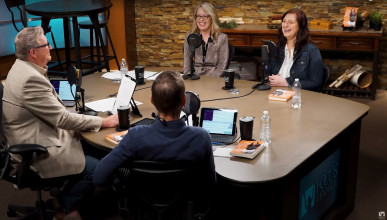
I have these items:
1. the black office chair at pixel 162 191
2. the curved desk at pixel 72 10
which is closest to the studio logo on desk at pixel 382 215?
the black office chair at pixel 162 191

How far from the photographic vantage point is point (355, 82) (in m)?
6.06

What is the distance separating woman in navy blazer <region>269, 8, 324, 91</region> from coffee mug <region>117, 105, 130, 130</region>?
1395 millimetres

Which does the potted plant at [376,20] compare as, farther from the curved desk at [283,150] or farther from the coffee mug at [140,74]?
the coffee mug at [140,74]

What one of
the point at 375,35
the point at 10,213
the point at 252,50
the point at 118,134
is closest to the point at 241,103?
the point at 118,134

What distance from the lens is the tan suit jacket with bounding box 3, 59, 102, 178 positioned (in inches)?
113

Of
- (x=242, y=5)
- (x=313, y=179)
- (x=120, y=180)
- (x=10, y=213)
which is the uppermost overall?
(x=242, y=5)

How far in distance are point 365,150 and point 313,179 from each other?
180 cm

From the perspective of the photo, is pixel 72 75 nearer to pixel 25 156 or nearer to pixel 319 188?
pixel 25 156

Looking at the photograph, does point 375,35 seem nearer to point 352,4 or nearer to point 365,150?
point 352,4

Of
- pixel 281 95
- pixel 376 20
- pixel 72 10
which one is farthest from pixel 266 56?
pixel 376 20

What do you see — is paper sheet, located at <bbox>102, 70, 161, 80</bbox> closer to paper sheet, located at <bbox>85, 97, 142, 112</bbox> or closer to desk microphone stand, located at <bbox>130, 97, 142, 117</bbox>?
paper sheet, located at <bbox>85, 97, 142, 112</bbox>

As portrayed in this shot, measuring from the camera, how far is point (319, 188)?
312 centimetres

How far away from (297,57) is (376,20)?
217 centimetres

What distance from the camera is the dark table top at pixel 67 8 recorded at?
5.09m
